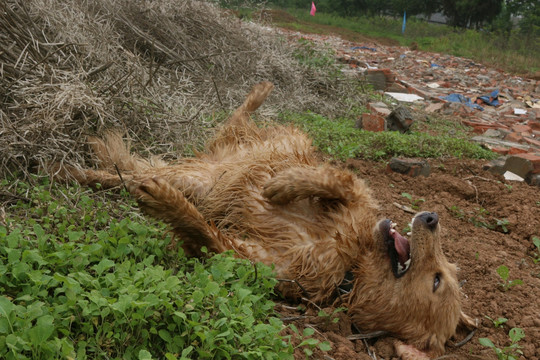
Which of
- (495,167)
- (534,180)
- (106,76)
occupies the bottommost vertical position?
(534,180)

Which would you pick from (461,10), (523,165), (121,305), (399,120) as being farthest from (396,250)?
(461,10)

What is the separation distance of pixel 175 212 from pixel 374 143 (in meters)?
4.55

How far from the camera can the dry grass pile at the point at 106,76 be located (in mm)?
4062

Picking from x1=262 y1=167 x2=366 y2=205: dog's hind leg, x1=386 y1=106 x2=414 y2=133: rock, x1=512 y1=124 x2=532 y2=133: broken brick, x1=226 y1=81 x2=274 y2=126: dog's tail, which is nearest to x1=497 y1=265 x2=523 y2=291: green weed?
x1=262 y1=167 x2=366 y2=205: dog's hind leg

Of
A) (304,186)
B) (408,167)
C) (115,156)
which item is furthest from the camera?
(408,167)

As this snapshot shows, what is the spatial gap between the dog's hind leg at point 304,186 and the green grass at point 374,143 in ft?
9.28

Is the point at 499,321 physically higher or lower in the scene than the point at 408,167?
lower

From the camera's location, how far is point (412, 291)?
3146 millimetres

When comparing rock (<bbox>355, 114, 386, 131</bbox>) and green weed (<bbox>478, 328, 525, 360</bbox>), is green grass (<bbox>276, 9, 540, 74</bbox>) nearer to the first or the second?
rock (<bbox>355, 114, 386, 131</bbox>)

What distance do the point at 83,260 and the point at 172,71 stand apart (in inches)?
188

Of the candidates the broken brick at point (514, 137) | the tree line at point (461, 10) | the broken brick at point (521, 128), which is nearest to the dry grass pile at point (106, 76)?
the broken brick at point (514, 137)

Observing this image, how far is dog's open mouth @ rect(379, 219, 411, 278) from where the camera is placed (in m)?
3.30

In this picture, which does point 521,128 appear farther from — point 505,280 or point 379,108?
point 505,280

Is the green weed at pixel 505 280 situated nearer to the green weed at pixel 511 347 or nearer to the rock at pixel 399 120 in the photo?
the green weed at pixel 511 347
